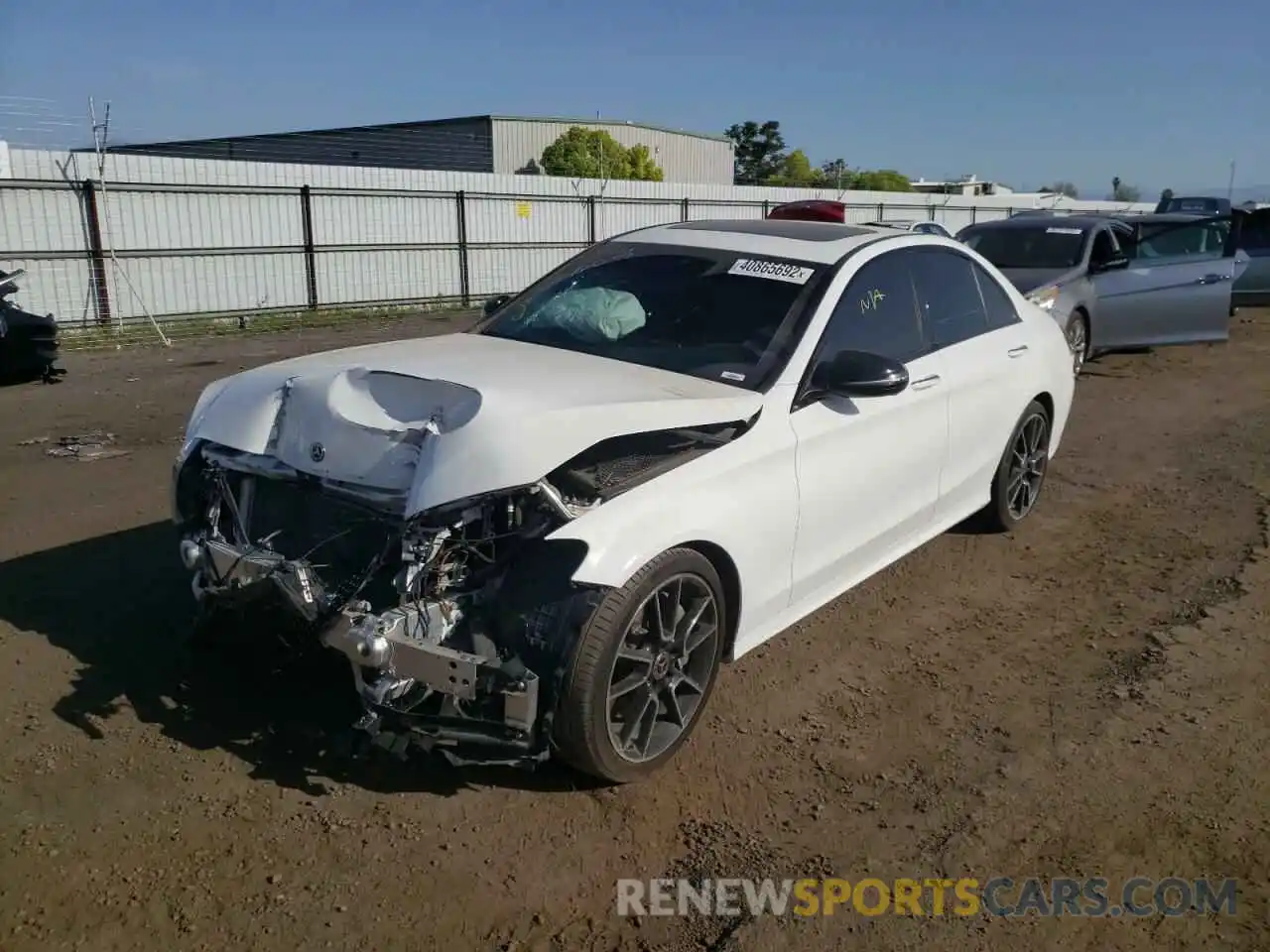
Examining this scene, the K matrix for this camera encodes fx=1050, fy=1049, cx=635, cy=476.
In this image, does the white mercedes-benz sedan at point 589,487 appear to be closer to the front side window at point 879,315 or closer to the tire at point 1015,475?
the front side window at point 879,315

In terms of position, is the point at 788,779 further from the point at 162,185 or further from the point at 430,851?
the point at 162,185

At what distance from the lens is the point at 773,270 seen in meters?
4.38

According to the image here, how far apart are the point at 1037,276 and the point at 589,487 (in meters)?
8.96

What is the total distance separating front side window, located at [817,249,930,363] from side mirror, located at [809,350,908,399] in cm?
10

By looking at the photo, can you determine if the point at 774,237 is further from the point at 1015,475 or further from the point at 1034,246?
the point at 1034,246

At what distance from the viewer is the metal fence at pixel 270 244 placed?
49.5ft

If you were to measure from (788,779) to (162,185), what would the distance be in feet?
52.7

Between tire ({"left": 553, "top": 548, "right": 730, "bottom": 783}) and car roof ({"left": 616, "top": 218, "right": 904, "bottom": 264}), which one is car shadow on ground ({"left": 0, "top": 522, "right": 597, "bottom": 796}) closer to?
tire ({"left": 553, "top": 548, "right": 730, "bottom": 783})

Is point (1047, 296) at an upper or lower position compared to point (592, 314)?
lower

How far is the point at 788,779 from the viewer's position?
349cm

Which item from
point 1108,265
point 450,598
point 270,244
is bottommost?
point 450,598

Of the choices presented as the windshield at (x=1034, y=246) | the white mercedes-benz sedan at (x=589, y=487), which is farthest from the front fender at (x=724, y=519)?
the windshield at (x=1034, y=246)

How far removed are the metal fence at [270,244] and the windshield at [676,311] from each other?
12.8 meters

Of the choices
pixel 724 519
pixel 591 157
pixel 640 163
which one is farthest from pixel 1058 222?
pixel 640 163
